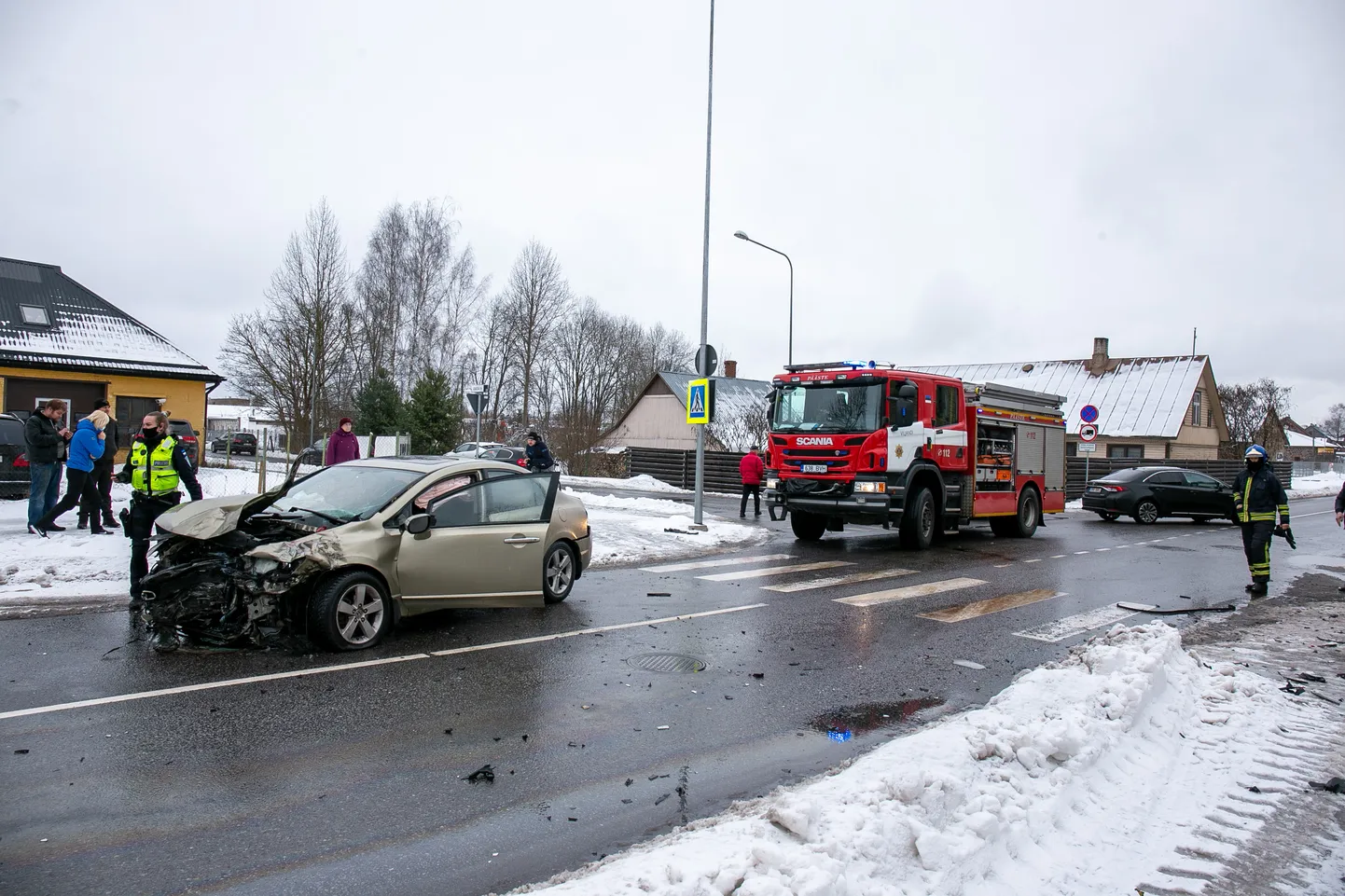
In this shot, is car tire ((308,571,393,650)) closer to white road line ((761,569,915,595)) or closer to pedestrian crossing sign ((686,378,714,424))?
white road line ((761,569,915,595))

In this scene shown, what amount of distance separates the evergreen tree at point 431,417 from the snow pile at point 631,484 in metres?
4.64

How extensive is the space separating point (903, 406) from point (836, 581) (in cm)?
387

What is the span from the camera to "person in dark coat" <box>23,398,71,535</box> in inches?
460

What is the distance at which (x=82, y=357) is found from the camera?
26.9 m

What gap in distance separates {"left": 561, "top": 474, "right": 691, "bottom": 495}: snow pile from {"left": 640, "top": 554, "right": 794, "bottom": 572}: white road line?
1603 cm

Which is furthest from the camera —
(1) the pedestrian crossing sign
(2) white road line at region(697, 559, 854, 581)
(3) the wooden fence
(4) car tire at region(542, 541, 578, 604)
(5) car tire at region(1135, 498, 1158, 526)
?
(3) the wooden fence

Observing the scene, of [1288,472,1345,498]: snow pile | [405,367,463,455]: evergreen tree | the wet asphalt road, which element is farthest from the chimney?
the wet asphalt road

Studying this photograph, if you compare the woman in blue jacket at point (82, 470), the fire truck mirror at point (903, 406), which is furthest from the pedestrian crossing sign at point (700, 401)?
the woman in blue jacket at point (82, 470)

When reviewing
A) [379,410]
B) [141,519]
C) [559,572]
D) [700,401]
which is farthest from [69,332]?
[559,572]

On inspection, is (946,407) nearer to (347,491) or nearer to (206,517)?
(347,491)

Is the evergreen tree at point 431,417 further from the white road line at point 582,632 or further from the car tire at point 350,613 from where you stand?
the car tire at point 350,613

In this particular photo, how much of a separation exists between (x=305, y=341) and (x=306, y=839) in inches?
1295

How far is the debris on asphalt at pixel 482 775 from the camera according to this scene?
4477mm

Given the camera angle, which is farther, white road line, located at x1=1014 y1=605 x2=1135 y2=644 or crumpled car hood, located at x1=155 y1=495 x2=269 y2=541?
white road line, located at x1=1014 y1=605 x2=1135 y2=644
